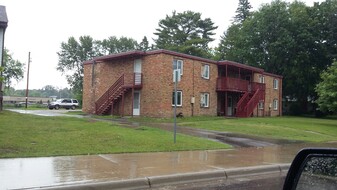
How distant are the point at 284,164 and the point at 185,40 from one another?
60655 millimetres

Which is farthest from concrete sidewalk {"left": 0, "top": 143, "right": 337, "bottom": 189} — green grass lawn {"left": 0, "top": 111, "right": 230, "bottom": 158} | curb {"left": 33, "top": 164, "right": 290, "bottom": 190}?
green grass lawn {"left": 0, "top": 111, "right": 230, "bottom": 158}

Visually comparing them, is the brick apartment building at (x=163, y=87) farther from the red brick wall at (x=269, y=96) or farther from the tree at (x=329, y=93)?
the tree at (x=329, y=93)

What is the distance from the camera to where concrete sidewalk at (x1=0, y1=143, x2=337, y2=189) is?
7.23 meters

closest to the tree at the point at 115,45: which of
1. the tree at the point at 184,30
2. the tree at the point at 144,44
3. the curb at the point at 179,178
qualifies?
the tree at the point at 144,44

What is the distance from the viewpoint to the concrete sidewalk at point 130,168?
23.7 ft

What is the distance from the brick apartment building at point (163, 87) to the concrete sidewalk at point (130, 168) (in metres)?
16.4

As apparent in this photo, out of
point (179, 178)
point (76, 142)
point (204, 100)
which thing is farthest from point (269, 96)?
point (179, 178)

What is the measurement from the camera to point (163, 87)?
1096 inches

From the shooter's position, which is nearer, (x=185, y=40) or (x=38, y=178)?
(x=38, y=178)

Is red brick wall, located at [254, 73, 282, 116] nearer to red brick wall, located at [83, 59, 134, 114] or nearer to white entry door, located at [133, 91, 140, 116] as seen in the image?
white entry door, located at [133, 91, 140, 116]

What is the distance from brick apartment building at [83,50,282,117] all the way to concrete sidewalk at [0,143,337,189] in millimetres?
16369

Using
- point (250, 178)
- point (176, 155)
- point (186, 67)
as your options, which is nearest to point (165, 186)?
point (250, 178)

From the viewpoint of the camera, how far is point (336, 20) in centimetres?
4791

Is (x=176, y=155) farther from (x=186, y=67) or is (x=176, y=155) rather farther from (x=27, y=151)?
(x=186, y=67)
